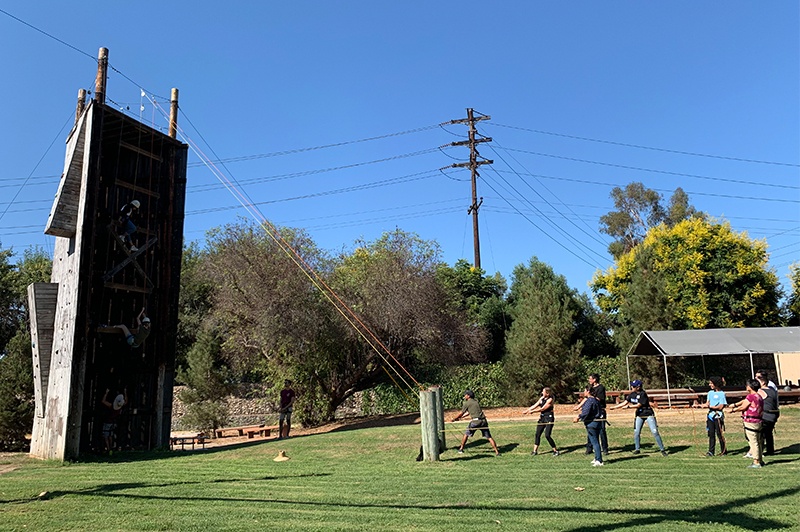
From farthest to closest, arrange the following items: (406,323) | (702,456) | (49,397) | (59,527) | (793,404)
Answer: (406,323)
(793,404)
(49,397)
(702,456)
(59,527)

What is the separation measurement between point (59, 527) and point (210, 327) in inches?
815

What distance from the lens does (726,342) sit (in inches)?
874

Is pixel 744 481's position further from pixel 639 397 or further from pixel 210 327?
pixel 210 327

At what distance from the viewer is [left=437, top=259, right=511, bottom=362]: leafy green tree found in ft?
119

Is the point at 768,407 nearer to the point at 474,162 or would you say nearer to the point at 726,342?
the point at 726,342

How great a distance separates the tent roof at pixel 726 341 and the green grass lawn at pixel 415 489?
695 cm

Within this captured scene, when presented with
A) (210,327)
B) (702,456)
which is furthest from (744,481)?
(210,327)

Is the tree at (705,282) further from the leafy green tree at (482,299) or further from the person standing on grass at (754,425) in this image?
the person standing on grass at (754,425)

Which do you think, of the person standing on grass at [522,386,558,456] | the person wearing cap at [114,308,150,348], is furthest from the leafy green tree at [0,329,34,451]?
the person standing on grass at [522,386,558,456]

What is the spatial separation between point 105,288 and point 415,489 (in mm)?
10788

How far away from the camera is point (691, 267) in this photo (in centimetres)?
3164

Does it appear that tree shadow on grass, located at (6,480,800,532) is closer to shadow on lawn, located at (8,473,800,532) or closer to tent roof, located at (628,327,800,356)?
shadow on lawn, located at (8,473,800,532)

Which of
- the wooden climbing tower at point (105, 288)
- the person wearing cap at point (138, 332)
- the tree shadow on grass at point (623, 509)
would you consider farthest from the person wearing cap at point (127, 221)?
the tree shadow on grass at point (623, 509)

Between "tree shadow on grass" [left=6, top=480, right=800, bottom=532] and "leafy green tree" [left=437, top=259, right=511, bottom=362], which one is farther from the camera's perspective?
"leafy green tree" [left=437, top=259, right=511, bottom=362]
